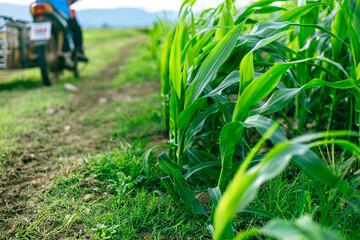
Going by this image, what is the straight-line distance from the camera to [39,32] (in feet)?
10.6

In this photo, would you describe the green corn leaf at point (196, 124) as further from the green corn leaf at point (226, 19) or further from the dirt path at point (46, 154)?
the dirt path at point (46, 154)

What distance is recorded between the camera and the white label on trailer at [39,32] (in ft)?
10.5

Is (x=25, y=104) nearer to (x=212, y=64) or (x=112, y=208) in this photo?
(x=112, y=208)

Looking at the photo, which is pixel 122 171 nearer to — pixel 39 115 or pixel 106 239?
pixel 106 239

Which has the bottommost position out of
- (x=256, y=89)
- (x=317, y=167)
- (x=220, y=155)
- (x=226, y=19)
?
(x=220, y=155)

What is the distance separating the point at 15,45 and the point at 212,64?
3007mm

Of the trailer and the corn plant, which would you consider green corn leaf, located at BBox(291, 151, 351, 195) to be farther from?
the trailer

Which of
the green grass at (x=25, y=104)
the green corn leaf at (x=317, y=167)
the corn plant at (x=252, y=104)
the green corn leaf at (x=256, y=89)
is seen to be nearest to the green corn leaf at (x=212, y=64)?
the corn plant at (x=252, y=104)

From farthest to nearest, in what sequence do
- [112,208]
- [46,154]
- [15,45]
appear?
[15,45], [46,154], [112,208]

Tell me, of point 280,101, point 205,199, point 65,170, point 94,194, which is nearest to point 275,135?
point 280,101

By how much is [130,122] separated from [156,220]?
1.17 metres

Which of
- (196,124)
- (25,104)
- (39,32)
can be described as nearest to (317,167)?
(196,124)

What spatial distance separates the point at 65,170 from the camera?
1.54 meters

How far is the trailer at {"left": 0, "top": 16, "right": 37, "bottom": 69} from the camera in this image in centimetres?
300
